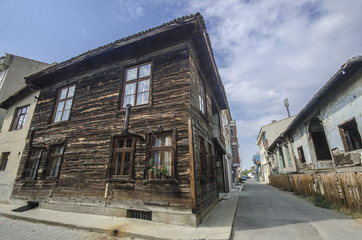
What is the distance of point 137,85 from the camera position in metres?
7.45

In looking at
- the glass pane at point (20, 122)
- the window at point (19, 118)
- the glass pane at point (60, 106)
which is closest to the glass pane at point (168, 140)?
the glass pane at point (60, 106)

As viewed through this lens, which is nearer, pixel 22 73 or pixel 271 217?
pixel 271 217

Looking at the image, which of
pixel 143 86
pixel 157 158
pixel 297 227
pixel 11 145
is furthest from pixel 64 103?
pixel 297 227

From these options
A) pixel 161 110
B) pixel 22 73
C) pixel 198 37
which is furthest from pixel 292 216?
pixel 22 73

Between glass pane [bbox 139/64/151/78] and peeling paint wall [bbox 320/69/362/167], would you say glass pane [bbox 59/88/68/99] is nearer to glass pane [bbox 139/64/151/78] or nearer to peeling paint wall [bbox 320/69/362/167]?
glass pane [bbox 139/64/151/78]

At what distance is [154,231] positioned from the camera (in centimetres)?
455

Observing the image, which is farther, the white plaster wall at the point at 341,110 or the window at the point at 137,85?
the window at the point at 137,85

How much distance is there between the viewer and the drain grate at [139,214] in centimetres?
560

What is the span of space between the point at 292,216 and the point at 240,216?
1828mm

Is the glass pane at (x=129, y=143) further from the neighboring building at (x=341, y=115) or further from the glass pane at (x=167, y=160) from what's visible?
Result: the neighboring building at (x=341, y=115)

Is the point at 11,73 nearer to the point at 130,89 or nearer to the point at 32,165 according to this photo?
the point at 32,165

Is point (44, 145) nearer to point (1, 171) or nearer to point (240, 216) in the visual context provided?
point (1, 171)

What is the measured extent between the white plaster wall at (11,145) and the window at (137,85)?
7640 mm

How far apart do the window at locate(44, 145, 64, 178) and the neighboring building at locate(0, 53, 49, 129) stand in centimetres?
1034
